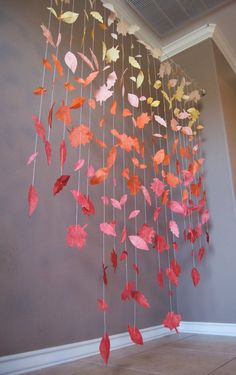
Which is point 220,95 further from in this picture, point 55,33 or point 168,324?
point 168,324

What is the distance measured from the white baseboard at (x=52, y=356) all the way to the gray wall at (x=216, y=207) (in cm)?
63

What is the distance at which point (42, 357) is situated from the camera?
1.14 meters

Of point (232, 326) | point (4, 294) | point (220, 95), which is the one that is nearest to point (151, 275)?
point (232, 326)

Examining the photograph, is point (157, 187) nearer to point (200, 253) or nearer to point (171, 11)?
point (200, 253)

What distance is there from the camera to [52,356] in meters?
1.17

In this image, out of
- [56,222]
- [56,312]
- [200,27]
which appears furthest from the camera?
[200,27]

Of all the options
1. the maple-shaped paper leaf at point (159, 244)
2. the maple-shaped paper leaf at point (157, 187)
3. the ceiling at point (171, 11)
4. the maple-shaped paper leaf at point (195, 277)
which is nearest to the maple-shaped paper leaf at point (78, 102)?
the maple-shaped paper leaf at point (157, 187)

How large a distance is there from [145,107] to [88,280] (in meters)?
1.39

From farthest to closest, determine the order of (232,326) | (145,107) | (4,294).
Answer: (145,107) → (232,326) → (4,294)

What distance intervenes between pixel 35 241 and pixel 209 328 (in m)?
1.28

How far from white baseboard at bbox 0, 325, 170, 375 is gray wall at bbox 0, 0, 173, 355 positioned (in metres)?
0.02

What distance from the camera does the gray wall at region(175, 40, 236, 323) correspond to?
1857mm

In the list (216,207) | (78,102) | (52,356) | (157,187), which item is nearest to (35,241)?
(52,356)

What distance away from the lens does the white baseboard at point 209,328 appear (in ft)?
5.76
